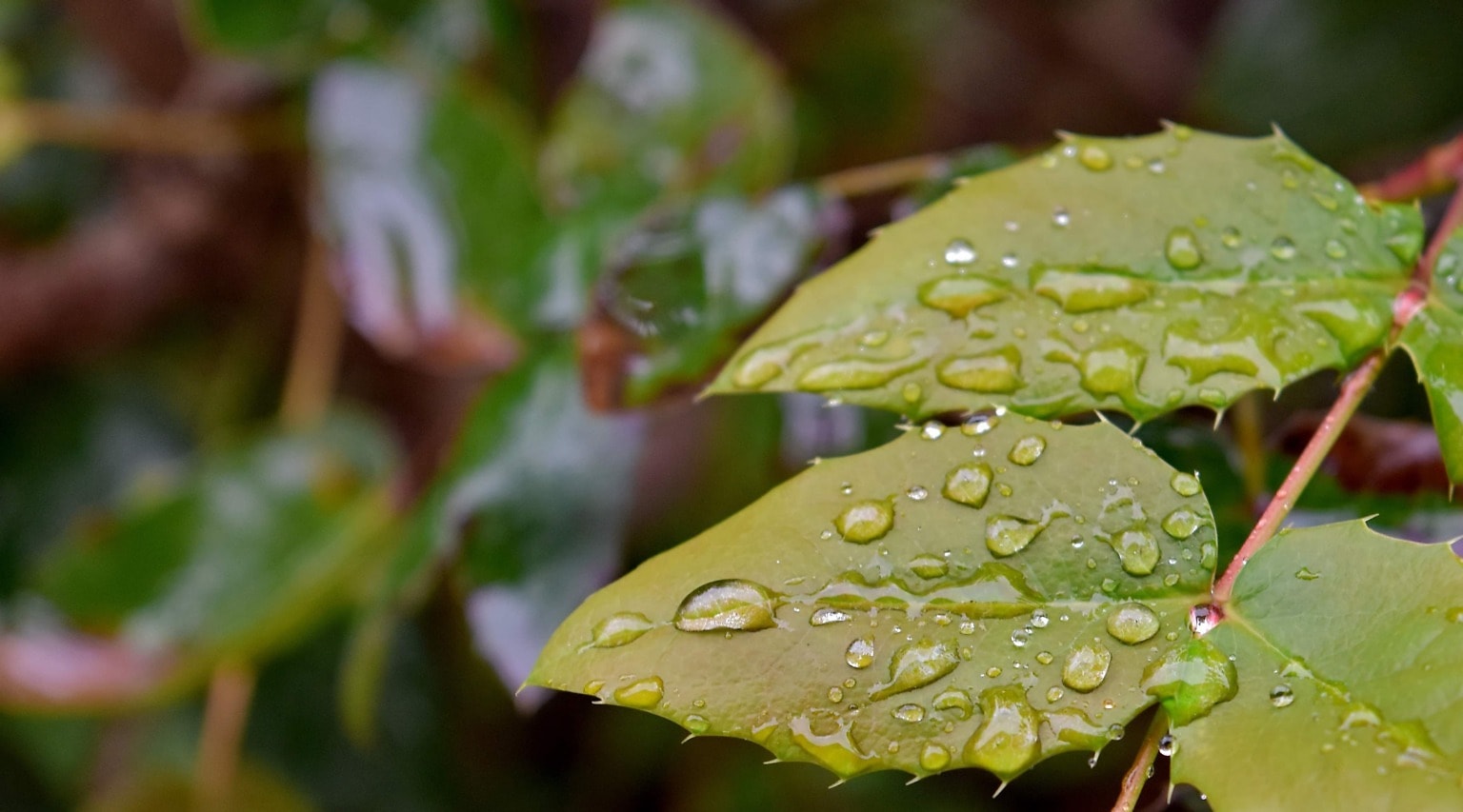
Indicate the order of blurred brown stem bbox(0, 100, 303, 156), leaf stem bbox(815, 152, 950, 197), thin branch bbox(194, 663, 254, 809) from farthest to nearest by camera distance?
1. blurred brown stem bbox(0, 100, 303, 156)
2. thin branch bbox(194, 663, 254, 809)
3. leaf stem bbox(815, 152, 950, 197)

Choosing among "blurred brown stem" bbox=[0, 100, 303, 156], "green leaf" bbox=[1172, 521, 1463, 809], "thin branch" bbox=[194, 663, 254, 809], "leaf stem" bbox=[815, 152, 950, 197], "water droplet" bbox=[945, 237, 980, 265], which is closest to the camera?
"green leaf" bbox=[1172, 521, 1463, 809]

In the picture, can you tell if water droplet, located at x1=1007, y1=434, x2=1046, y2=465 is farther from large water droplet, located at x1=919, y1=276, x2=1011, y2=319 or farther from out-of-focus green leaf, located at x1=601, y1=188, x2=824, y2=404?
out-of-focus green leaf, located at x1=601, y1=188, x2=824, y2=404

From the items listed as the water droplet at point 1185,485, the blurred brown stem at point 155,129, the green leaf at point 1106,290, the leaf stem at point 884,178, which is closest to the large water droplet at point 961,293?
the green leaf at point 1106,290

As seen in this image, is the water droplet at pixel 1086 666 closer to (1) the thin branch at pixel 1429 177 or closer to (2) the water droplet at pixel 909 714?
(2) the water droplet at pixel 909 714

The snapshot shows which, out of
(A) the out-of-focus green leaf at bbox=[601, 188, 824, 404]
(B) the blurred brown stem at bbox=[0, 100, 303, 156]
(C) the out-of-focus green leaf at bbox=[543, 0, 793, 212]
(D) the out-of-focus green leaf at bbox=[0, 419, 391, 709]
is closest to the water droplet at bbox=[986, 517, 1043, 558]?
(A) the out-of-focus green leaf at bbox=[601, 188, 824, 404]

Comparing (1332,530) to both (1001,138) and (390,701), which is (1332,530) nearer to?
(390,701)
